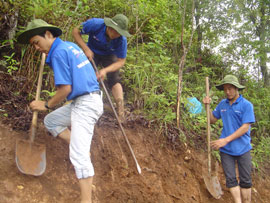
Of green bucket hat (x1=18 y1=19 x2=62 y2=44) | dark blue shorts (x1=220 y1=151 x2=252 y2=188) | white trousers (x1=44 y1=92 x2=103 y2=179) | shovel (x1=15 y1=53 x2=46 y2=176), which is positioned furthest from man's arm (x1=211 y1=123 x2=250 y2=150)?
green bucket hat (x1=18 y1=19 x2=62 y2=44)

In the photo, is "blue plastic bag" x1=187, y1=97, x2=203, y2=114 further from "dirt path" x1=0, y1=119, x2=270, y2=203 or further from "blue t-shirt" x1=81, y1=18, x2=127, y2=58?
"blue t-shirt" x1=81, y1=18, x2=127, y2=58

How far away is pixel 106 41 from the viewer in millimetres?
3635

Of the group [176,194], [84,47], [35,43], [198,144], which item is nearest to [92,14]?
[84,47]

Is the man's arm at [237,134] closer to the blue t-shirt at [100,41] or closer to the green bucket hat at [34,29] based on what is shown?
the blue t-shirt at [100,41]

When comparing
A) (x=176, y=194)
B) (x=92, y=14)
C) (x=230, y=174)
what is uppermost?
(x=92, y=14)

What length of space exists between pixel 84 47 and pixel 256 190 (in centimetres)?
442

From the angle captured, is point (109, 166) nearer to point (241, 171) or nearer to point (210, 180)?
point (210, 180)

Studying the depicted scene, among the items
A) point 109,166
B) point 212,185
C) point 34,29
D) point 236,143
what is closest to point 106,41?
point 34,29

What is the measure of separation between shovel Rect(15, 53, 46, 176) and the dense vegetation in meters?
0.70

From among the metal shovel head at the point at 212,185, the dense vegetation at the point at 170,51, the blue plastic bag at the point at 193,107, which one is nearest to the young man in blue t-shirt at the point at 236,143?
the metal shovel head at the point at 212,185

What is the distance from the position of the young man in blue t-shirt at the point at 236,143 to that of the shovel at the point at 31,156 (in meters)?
2.51

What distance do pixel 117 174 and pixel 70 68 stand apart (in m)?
1.89

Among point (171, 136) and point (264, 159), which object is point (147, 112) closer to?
point (171, 136)

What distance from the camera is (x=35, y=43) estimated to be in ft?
8.41
